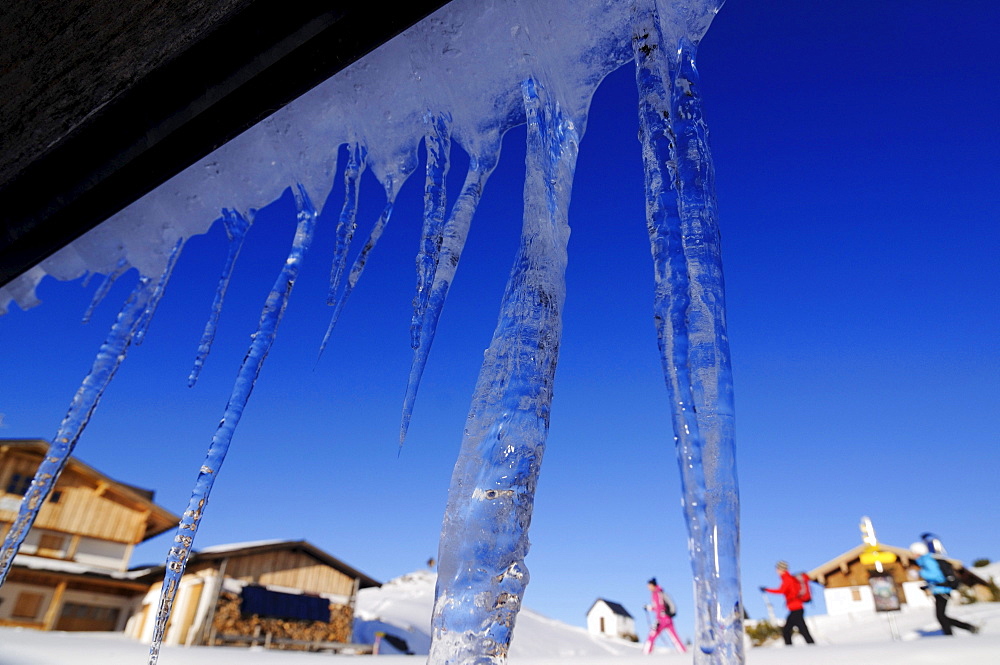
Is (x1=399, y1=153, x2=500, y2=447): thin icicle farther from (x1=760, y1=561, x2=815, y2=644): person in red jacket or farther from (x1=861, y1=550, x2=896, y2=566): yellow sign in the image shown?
(x1=861, y1=550, x2=896, y2=566): yellow sign

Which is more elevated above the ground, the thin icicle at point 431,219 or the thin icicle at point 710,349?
the thin icicle at point 431,219

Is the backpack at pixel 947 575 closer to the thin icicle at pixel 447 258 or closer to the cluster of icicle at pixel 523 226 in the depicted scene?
the cluster of icicle at pixel 523 226

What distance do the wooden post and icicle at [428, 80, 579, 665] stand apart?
18866 millimetres

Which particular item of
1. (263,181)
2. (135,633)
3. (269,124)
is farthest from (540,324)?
(135,633)

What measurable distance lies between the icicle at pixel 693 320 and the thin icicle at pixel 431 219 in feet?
2.48

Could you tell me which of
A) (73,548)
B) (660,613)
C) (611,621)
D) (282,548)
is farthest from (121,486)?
(611,621)

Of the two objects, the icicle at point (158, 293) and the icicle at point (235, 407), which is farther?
the icicle at point (158, 293)

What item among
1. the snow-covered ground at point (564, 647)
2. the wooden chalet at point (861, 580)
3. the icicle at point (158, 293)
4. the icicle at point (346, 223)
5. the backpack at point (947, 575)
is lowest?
the snow-covered ground at point (564, 647)

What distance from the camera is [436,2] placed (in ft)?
4.48

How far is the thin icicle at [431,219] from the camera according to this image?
2.10 meters

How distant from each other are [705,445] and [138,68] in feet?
5.93

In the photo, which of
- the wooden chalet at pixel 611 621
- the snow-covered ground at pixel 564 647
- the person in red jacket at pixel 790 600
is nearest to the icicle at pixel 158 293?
the snow-covered ground at pixel 564 647

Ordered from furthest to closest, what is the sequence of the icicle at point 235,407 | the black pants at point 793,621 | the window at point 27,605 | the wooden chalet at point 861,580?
1. the wooden chalet at point 861,580
2. the window at point 27,605
3. the black pants at point 793,621
4. the icicle at point 235,407

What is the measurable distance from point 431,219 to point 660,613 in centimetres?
1081
